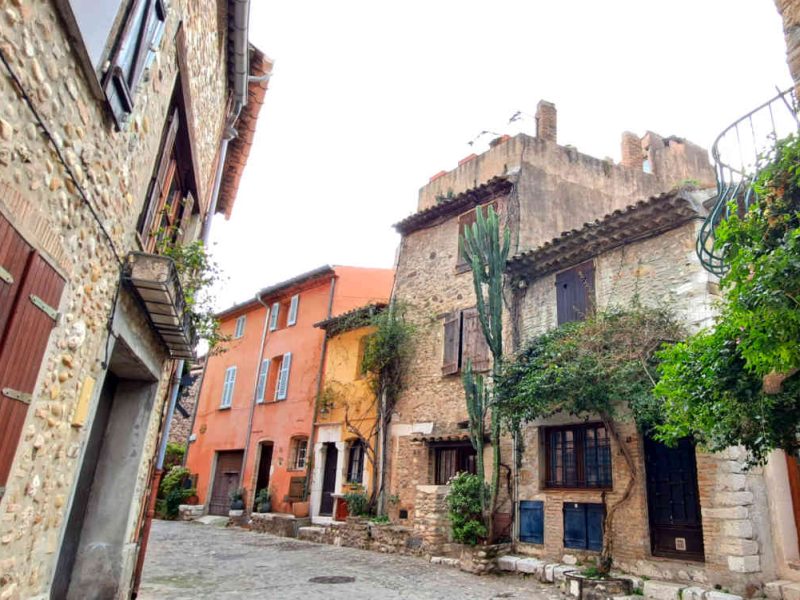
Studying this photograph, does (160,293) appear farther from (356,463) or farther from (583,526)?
(356,463)

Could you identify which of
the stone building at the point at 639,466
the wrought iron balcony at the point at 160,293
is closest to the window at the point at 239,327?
the stone building at the point at 639,466

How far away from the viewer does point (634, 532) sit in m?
8.66

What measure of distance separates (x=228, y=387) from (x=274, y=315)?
3.49m

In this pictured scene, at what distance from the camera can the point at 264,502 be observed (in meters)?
16.8

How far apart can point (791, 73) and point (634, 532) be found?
7.14 metres

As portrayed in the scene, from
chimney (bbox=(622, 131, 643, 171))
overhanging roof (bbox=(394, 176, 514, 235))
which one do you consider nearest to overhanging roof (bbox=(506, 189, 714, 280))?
overhanging roof (bbox=(394, 176, 514, 235))

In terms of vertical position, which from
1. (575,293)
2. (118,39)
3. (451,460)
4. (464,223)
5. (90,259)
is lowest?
(451,460)

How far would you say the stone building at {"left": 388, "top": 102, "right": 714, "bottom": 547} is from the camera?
42.5ft

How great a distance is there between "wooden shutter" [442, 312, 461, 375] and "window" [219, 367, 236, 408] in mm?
10652

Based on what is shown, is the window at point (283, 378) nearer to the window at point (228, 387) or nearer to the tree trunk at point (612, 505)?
the window at point (228, 387)

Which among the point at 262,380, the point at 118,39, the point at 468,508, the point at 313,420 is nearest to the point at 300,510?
the point at 313,420

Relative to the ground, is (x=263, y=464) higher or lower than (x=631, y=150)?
lower

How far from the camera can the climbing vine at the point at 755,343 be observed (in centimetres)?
354

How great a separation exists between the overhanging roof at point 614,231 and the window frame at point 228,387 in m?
13.1
